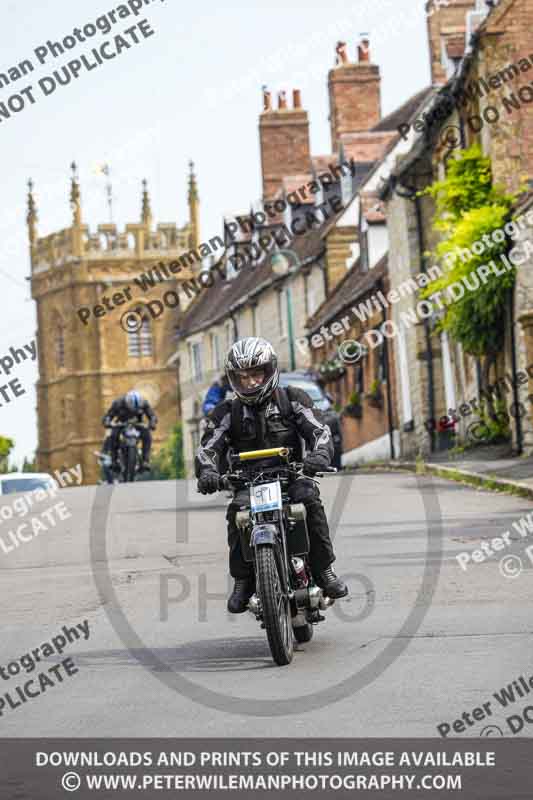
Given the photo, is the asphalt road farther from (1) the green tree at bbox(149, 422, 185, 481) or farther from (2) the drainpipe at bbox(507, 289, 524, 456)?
(1) the green tree at bbox(149, 422, 185, 481)

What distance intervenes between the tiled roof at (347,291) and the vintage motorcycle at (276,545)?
110ft

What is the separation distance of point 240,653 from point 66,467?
383 ft

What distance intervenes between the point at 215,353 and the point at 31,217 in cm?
5664

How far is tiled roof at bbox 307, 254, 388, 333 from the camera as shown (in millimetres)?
45397

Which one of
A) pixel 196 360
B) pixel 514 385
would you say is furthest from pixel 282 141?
pixel 514 385

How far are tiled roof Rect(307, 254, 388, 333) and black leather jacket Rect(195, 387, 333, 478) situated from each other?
109 ft

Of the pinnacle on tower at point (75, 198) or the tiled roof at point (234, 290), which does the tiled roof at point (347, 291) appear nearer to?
the tiled roof at point (234, 290)

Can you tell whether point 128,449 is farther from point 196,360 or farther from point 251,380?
point 196,360

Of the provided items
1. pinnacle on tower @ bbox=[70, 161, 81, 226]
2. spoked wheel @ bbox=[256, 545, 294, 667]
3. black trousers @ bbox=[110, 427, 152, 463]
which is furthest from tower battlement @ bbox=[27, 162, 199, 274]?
spoked wheel @ bbox=[256, 545, 294, 667]

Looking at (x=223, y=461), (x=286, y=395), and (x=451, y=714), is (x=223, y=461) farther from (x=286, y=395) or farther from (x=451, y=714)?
(x=451, y=714)

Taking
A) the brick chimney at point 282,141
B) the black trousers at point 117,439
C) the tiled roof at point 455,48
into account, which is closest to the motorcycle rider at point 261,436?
the black trousers at point 117,439

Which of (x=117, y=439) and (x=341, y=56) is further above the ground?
(x=341, y=56)

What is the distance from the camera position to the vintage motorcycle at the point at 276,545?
8.97m

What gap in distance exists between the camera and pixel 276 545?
9.13 meters
